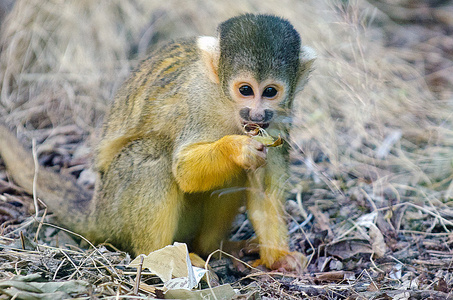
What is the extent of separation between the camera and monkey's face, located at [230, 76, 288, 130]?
3.31 metres

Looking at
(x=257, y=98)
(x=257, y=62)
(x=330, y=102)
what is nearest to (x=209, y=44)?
(x=257, y=62)

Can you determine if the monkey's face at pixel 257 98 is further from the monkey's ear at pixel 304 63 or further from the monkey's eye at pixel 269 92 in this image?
the monkey's ear at pixel 304 63

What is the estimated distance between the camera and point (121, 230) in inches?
153

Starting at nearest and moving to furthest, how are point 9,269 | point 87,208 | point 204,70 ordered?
point 9,269, point 204,70, point 87,208

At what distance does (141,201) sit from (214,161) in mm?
767

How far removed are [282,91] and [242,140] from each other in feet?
1.70

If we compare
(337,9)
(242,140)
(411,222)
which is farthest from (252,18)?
(411,222)

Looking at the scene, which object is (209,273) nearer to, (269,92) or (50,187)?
(269,92)

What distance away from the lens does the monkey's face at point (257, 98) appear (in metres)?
3.31

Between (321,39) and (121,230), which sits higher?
(321,39)

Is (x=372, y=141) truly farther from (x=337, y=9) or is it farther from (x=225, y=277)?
(x=225, y=277)

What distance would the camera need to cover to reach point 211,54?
354 centimetres

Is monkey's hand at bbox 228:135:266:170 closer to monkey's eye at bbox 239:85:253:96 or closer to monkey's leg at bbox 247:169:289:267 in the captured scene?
monkey's eye at bbox 239:85:253:96

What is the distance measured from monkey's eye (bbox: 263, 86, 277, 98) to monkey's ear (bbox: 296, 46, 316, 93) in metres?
0.36
